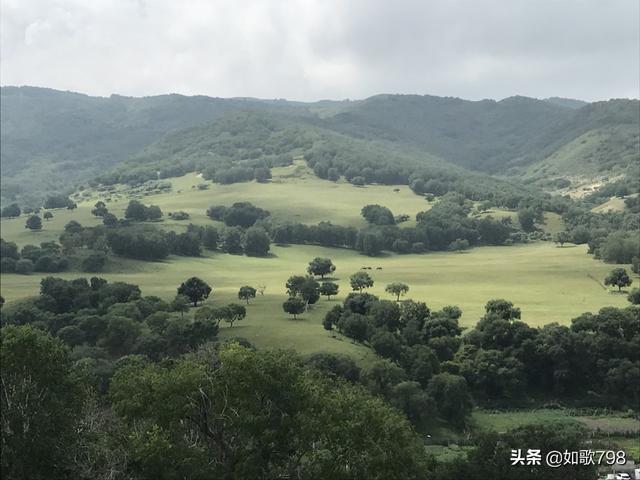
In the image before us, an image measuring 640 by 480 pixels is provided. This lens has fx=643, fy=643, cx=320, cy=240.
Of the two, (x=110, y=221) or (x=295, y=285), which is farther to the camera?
(x=110, y=221)

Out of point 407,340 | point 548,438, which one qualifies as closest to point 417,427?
point 407,340

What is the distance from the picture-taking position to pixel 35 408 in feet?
A: 89.9

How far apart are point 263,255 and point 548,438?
14685 cm

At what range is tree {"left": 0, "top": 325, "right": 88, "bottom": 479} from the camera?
2606 cm

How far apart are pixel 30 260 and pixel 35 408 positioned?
123860 millimetres

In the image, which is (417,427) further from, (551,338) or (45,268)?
(45,268)

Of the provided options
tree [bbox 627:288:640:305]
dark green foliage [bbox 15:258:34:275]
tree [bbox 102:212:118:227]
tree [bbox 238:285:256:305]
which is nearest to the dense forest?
tree [bbox 238:285:256:305]

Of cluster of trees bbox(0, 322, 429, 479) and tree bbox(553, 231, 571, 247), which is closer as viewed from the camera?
cluster of trees bbox(0, 322, 429, 479)

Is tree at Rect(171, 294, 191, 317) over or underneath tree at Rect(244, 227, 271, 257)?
underneath

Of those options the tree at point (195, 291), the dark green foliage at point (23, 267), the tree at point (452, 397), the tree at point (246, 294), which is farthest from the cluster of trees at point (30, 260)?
the tree at point (452, 397)

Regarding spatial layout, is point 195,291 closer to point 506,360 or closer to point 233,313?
point 233,313

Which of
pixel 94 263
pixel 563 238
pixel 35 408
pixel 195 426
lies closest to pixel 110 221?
pixel 94 263

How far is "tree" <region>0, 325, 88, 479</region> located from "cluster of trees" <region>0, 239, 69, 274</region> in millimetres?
117228

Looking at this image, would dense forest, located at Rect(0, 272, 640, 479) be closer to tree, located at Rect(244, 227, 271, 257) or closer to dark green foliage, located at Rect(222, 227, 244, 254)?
tree, located at Rect(244, 227, 271, 257)
